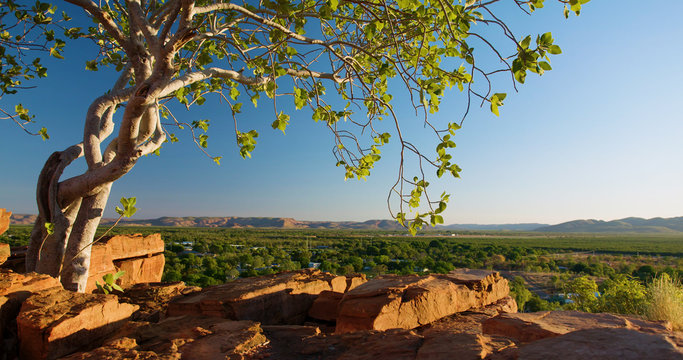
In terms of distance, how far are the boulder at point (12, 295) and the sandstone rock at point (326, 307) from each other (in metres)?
3.85

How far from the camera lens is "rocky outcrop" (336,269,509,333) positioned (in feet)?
16.4

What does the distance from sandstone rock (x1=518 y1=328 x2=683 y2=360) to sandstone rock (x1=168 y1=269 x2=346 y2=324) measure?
4212 millimetres

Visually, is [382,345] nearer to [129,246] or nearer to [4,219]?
[4,219]

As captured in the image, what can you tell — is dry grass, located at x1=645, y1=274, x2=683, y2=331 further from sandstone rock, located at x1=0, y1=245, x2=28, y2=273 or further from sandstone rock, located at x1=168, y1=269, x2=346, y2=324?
sandstone rock, located at x1=0, y1=245, x2=28, y2=273

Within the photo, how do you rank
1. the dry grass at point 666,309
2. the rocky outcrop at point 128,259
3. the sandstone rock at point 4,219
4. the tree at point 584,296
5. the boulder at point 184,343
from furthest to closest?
1. the tree at point 584,296
2. the rocky outcrop at point 128,259
3. the dry grass at point 666,309
4. the sandstone rock at point 4,219
5. the boulder at point 184,343

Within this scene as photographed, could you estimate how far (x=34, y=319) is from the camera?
11.2 ft

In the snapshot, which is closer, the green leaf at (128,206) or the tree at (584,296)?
the green leaf at (128,206)

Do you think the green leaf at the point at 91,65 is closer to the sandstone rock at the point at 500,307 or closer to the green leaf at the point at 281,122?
the green leaf at the point at 281,122

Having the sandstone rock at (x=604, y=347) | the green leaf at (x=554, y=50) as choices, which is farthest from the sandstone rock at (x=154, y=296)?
the green leaf at (x=554, y=50)

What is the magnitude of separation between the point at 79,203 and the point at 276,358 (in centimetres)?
465

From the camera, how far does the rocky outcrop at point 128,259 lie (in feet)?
24.6

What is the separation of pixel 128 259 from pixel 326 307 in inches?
233

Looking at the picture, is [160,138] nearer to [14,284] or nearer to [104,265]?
[14,284]

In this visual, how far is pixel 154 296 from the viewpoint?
21.5 feet
